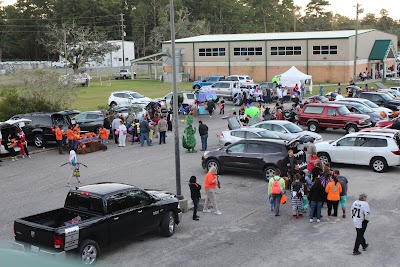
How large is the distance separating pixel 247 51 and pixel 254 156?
46.8 meters

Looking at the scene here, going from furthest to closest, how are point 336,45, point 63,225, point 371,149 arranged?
1. point 336,45
2. point 371,149
3. point 63,225

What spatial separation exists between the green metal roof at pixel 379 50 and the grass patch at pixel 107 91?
74.4ft

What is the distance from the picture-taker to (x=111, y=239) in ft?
39.4

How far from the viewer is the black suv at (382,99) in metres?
36.0

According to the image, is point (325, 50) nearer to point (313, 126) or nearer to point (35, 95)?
point (313, 126)

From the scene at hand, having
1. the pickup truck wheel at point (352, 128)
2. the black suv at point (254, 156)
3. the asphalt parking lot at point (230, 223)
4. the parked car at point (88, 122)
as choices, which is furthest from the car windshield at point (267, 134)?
the parked car at point (88, 122)

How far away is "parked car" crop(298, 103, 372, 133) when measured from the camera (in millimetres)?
29000

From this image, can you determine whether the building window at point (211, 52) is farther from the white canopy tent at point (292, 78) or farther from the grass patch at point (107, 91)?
the white canopy tent at point (292, 78)

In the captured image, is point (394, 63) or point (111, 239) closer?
point (111, 239)

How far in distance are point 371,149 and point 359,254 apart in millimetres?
9303

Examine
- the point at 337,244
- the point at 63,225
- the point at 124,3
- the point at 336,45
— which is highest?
the point at 124,3

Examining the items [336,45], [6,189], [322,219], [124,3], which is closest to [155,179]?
[6,189]

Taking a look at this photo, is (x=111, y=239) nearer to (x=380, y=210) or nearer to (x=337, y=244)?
(x=337, y=244)

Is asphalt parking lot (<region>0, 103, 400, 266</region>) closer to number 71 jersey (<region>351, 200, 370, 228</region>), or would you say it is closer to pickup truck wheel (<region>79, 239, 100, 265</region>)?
pickup truck wheel (<region>79, 239, 100, 265</region>)
